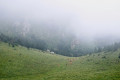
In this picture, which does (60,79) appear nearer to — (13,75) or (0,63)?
(13,75)

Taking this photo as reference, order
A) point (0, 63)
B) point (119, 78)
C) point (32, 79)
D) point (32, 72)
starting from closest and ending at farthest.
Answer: point (119, 78) → point (32, 79) → point (32, 72) → point (0, 63)

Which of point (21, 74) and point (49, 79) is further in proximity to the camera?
point (21, 74)

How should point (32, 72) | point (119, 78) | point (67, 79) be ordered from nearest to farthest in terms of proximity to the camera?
point (119, 78), point (67, 79), point (32, 72)

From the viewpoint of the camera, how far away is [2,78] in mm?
46875

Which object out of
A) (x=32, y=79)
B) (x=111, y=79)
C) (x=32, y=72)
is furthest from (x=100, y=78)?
(x=32, y=72)

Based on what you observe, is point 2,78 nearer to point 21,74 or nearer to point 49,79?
point 21,74

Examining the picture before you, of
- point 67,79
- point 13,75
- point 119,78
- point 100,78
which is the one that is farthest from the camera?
point 13,75

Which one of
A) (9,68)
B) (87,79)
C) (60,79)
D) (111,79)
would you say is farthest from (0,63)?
(111,79)

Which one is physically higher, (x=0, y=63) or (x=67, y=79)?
(x=0, y=63)

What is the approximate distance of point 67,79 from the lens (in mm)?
41906

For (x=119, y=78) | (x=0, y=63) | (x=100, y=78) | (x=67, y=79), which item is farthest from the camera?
(x=0, y=63)

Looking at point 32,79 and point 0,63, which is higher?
point 0,63

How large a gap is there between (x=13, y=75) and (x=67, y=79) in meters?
22.2

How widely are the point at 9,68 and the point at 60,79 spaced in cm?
2596
